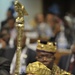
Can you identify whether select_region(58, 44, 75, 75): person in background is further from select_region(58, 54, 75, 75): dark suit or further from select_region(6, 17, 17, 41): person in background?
select_region(6, 17, 17, 41): person in background

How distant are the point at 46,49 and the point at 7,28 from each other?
4.09m

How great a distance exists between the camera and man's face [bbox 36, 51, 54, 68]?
20.9ft

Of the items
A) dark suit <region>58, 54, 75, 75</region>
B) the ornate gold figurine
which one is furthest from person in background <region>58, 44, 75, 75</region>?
the ornate gold figurine

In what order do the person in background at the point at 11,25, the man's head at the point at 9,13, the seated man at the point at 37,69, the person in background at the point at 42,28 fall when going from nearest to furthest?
the seated man at the point at 37,69
the man's head at the point at 9,13
the person in background at the point at 11,25
the person in background at the point at 42,28

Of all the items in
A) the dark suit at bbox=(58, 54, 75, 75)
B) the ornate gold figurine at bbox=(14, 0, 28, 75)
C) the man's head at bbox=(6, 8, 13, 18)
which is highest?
the ornate gold figurine at bbox=(14, 0, 28, 75)

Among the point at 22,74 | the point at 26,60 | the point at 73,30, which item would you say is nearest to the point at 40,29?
the point at 73,30

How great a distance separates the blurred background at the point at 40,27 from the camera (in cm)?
940

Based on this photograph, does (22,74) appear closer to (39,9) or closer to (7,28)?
(7,28)

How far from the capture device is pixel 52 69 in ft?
20.6

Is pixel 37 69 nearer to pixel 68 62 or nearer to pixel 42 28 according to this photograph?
pixel 68 62

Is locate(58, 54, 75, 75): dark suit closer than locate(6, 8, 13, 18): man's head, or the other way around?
locate(58, 54, 75, 75): dark suit

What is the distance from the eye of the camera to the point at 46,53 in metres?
6.51

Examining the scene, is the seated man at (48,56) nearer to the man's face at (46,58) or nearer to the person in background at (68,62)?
the man's face at (46,58)

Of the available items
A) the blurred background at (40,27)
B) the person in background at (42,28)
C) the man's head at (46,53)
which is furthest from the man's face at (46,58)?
the person in background at (42,28)
